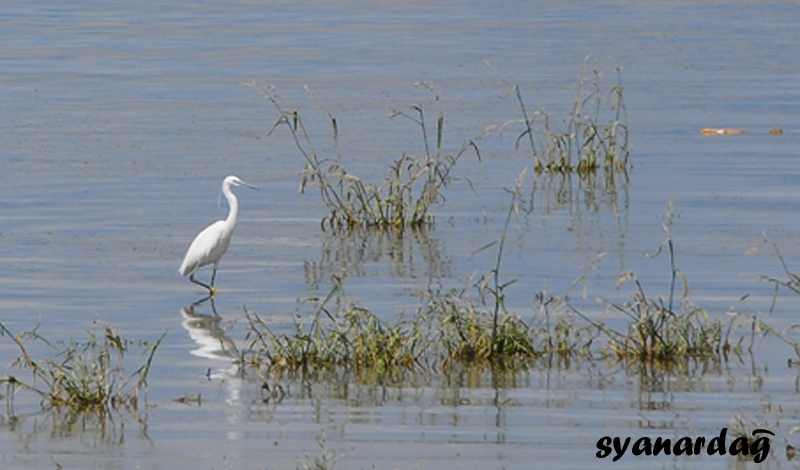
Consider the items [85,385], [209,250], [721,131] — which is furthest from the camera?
[721,131]

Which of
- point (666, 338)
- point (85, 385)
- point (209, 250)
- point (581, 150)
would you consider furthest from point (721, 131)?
point (85, 385)

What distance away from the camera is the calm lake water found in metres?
8.15

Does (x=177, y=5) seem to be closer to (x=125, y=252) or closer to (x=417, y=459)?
(x=125, y=252)

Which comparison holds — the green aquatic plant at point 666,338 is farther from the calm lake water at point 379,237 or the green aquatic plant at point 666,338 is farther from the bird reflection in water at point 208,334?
the bird reflection in water at point 208,334

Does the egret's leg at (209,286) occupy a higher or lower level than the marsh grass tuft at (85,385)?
higher

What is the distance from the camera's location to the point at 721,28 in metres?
33.2

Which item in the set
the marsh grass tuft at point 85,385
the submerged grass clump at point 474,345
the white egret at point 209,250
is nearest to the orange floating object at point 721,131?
the white egret at point 209,250

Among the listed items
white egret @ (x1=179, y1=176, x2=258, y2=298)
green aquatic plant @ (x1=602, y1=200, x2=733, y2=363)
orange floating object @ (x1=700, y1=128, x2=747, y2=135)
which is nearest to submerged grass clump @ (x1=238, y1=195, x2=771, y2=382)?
green aquatic plant @ (x1=602, y1=200, x2=733, y2=363)

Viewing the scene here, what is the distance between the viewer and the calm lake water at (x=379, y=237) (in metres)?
8.15

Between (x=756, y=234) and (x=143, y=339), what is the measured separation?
605cm

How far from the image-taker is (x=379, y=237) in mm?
14641

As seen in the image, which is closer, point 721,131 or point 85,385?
point 85,385

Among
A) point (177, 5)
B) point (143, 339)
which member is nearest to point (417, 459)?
point (143, 339)

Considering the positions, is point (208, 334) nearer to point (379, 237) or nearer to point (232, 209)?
point (232, 209)
